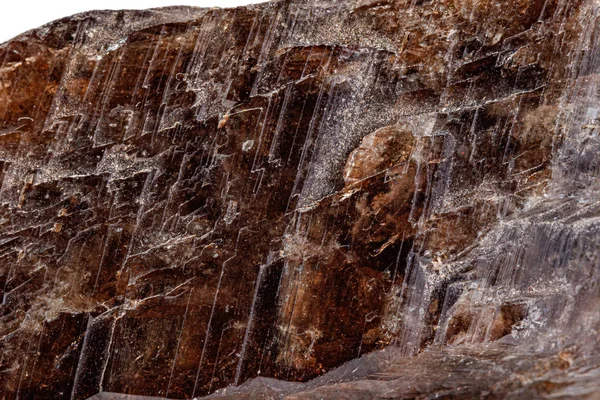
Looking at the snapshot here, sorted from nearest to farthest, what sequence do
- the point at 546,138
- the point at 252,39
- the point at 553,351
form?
1. the point at 553,351
2. the point at 546,138
3. the point at 252,39

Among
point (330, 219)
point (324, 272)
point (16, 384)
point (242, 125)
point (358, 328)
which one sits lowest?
point (16, 384)

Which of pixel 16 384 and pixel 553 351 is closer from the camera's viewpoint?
pixel 553 351

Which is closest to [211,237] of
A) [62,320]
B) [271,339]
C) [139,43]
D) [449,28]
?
[271,339]

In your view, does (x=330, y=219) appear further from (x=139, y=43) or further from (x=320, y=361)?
(x=139, y=43)

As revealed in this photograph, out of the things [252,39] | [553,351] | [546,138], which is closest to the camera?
[553,351]

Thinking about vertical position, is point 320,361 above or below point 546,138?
below

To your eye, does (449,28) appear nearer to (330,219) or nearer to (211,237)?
(330,219)

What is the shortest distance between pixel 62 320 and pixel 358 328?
1.30 meters

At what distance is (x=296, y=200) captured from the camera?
11.2 ft

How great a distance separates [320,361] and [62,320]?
1.14 meters

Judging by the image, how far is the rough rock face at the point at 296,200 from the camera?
332 cm

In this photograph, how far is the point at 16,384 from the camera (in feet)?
11.1

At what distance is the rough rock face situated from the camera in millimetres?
3324

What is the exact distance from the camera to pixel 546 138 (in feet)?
10.9
